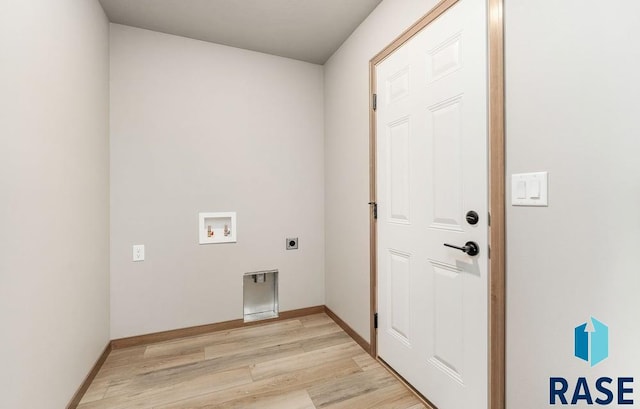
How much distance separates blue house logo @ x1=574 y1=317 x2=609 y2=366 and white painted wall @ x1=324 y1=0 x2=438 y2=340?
1.30m

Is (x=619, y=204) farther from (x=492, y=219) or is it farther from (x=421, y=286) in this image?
(x=421, y=286)

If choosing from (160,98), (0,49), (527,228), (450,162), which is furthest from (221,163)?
(527,228)

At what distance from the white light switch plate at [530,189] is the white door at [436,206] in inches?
5.2

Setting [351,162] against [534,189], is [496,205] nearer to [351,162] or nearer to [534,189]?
[534,189]

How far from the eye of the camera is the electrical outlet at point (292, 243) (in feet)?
9.13

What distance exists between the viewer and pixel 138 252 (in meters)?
2.27

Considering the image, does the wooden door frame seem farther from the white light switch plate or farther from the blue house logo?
the blue house logo

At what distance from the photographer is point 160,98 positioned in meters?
2.34

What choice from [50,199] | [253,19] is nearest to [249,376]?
[50,199]

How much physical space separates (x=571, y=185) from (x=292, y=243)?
220 centimetres

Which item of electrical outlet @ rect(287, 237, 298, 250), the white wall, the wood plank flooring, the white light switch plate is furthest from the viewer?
electrical outlet @ rect(287, 237, 298, 250)

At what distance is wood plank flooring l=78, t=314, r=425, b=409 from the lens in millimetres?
1630

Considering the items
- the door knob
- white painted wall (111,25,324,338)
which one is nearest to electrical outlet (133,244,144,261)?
white painted wall (111,25,324,338)

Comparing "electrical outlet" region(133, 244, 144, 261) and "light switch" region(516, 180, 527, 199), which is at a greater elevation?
"light switch" region(516, 180, 527, 199)
